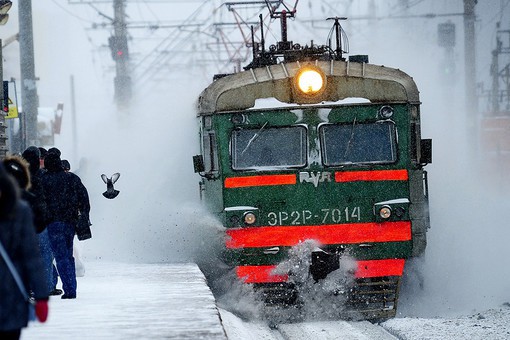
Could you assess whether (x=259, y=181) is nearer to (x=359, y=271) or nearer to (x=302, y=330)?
(x=359, y=271)

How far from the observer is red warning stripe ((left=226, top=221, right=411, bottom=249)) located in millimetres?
12820

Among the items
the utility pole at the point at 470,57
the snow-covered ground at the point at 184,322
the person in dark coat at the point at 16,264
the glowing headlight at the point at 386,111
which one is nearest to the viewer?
the person in dark coat at the point at 16,264

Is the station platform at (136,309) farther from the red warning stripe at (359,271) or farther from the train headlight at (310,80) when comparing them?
the train headlight at (310,80)

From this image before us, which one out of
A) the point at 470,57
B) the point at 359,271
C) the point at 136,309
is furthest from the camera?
the point at 470,57

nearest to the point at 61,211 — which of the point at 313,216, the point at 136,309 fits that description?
the point at 136,309

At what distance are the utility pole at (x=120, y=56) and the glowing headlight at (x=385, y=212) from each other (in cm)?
2180

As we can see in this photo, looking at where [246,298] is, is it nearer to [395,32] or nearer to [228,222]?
[228,222]

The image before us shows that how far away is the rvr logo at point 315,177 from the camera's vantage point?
1301 centimetres

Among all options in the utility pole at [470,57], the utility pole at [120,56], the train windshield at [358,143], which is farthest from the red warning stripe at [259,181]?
the utility pole at [470,57]

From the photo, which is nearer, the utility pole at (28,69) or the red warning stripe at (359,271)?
the red warning stripe at (359,271)

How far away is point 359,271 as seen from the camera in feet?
41.9

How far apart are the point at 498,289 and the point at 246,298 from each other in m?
4.41

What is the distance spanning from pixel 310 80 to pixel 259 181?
4.09ft

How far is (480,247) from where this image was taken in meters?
18.9
